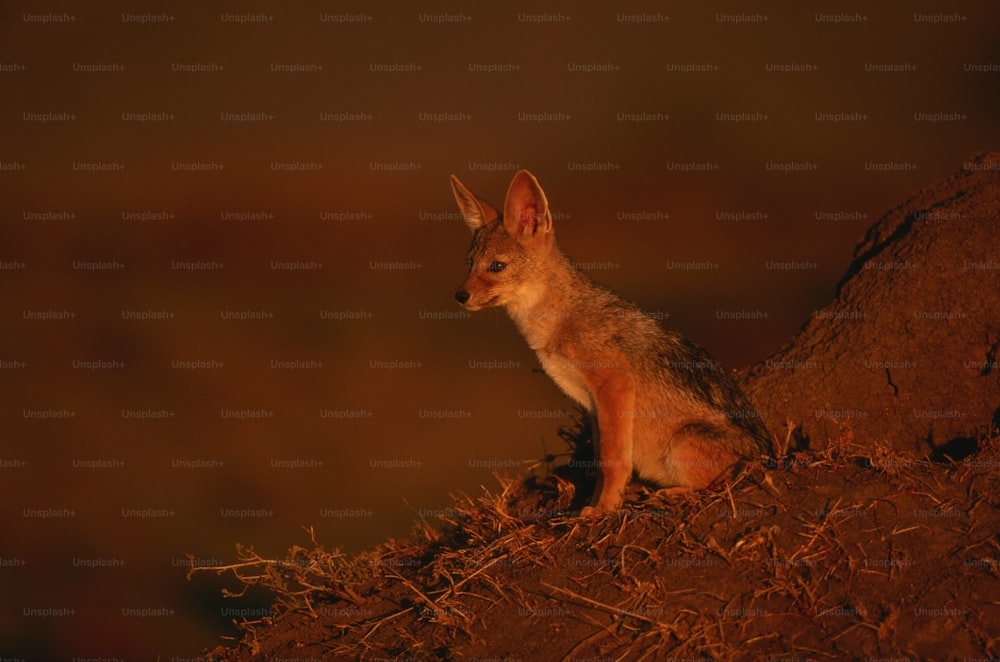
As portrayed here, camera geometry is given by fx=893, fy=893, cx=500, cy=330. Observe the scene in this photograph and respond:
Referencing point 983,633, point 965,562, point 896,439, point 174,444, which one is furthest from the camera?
point 174,444

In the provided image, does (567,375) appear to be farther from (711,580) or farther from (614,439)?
(711,580)

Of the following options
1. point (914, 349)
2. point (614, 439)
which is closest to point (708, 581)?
point (614, 439)

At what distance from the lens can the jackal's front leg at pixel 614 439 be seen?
19.4 ft

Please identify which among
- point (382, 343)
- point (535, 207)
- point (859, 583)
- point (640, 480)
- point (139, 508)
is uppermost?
point (535, 207)

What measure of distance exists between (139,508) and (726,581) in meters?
9.74

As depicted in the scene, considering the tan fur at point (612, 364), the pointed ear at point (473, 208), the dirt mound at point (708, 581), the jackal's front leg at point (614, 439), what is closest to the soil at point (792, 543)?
the dirt mound at point (708, 581)

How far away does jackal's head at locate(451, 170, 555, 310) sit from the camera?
21.1ft

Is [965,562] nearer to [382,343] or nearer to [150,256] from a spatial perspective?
[382,343]

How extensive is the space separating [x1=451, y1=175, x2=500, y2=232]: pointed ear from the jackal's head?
0.86ft

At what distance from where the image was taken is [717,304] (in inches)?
666

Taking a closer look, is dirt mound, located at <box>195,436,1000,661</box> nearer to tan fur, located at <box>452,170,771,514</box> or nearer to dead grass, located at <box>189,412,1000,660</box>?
dead grass, located at <box>189,412,1000,660</box>

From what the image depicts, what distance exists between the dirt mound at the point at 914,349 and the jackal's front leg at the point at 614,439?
1481 mm

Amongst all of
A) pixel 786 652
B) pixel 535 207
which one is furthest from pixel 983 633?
pixel 535 207

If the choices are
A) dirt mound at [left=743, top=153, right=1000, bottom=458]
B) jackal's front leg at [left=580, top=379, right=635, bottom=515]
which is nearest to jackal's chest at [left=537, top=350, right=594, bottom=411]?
jackal's front leg at [left=580, top=379, right=635, bottom=515]
